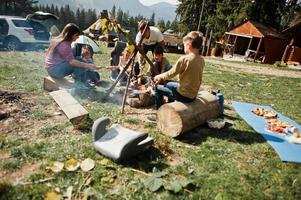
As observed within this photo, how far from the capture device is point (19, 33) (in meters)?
14.5

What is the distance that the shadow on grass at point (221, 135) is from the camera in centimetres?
504

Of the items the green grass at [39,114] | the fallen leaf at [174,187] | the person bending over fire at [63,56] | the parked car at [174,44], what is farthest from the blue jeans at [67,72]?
the parked car at [174,44]

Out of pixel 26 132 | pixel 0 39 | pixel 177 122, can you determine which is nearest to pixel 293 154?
pixel 177 122

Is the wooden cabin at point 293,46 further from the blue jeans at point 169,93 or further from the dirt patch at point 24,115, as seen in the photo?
the dirt patch at point 24,115

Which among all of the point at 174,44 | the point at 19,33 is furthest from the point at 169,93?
the point at 174,44

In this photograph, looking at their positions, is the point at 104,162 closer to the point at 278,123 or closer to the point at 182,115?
→ the point at 182,115

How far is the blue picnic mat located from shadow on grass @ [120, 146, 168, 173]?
219 cm

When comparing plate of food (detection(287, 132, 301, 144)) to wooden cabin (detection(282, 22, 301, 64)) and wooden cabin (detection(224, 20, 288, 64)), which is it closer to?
wooden cabin (detection(282, 22, 301, 64))

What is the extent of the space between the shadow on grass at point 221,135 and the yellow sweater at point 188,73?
29.9 inches

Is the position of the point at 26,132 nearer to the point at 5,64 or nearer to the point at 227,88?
the point at 5,64

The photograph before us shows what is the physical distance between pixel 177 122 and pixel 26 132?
8.89 ft

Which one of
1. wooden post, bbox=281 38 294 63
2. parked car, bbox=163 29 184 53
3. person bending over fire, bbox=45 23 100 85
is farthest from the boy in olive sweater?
parked car, bbox=163 29 184 53

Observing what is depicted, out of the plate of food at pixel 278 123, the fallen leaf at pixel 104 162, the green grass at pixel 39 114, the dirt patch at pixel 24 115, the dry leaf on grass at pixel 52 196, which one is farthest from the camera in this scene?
the plate of food at pixel 278 123

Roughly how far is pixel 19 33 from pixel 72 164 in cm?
1331
